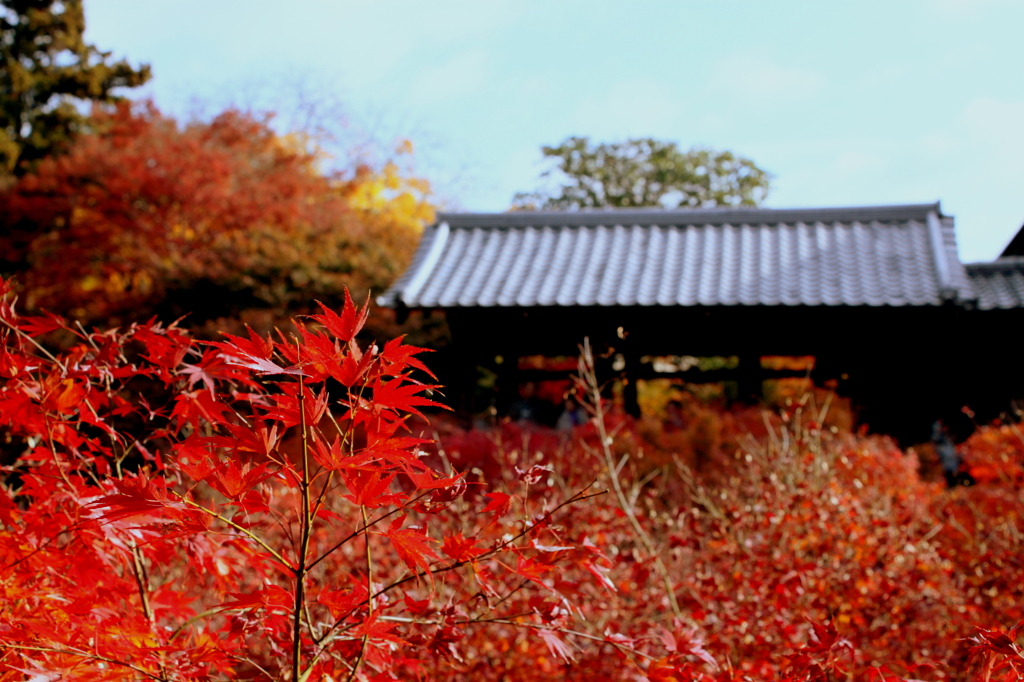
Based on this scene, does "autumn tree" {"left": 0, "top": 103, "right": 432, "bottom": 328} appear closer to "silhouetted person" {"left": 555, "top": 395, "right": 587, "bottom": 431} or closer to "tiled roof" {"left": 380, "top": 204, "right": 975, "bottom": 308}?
"tiled roof" {"left": 380, "top": 204, "right": 975, "bottom": 308}

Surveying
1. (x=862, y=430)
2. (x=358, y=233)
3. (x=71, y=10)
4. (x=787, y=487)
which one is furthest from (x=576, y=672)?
(x=71, y=10)

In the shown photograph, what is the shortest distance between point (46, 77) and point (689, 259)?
11.9 m

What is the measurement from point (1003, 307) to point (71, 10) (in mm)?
15323

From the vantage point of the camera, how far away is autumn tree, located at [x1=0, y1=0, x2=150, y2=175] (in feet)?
46.3

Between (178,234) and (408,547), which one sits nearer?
(408,547)

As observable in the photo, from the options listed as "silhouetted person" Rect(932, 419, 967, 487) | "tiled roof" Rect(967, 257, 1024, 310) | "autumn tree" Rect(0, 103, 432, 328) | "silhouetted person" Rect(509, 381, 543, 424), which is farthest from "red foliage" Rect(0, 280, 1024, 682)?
"autumn tree" Rect(0, 103, 432, 328)

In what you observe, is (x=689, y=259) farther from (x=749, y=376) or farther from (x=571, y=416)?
(x=571, y=416)

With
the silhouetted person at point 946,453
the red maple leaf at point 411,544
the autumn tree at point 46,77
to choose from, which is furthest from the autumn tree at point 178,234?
the red maple leaf at point 411,544

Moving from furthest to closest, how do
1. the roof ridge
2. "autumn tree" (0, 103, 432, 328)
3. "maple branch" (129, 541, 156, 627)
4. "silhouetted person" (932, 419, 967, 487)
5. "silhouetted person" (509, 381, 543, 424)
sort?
"autumn tree" (0, 103, 432, 328) → the roof ridge → "silhouetted person" (509, 381, 543, 424) → "silhouetted person" (932, 419, 967, 487) → "maple branch" (129, 541, 156, 627)

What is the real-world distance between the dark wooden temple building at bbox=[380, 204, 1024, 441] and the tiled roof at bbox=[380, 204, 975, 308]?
25mm

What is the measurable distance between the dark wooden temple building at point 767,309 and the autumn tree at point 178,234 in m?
2.37

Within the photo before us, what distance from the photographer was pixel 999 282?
339 inches

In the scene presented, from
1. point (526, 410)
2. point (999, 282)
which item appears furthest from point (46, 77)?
point (999, 282)

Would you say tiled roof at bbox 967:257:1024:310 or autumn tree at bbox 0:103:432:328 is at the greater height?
autumn tree at bbox 0:103:432:328
